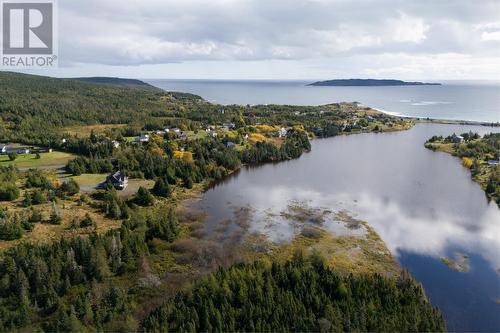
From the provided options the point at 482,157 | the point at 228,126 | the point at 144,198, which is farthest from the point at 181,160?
the point at 482,157

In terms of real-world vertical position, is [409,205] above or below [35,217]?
above

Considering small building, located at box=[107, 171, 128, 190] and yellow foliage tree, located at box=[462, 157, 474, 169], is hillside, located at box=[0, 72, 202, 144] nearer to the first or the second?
small building, located at box=[107, 171, 128, 190]

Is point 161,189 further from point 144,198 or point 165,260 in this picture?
point 165,260

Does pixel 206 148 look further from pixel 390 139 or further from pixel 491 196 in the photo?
pixel 390 139

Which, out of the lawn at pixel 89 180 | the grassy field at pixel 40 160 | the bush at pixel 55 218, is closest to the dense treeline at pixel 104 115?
the grassy field at pixel 40 160

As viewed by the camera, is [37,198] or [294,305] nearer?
[294,305]

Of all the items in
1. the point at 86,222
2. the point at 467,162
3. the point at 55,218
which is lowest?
the point at 86,222

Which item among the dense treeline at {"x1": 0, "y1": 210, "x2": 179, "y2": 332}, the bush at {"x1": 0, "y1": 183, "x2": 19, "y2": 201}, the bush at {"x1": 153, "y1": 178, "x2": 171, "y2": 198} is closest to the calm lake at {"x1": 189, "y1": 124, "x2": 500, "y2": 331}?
the bush at {"x1": 153, "y1": 178, "x2": 171, "y2": 198}
